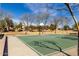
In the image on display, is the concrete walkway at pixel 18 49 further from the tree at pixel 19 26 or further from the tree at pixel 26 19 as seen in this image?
the tree at pixel 26 19

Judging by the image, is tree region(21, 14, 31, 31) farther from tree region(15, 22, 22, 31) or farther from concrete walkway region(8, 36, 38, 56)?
concrete walkway region(8, 36, 38, 56)

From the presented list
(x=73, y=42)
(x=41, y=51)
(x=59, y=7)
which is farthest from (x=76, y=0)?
(x=41, y=51)

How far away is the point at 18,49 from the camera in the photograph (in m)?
3.67

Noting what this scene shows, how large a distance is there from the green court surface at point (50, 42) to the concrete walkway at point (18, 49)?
78mm

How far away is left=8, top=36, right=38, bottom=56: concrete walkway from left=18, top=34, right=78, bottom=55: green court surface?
0.25ft

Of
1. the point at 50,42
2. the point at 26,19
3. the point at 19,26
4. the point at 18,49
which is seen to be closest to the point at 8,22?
the point at 19,26

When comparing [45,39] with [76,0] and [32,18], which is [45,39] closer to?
[32,18]

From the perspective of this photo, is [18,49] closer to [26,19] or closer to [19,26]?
[19,26]

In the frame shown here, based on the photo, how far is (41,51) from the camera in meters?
3.67

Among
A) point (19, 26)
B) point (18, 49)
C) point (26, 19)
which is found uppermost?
point (26, 19)

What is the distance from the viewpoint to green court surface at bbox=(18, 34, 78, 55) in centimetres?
371

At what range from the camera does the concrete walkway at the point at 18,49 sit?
12.0 ft

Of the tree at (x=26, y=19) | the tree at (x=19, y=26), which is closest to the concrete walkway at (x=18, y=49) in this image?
the tree at (x=19, y=26)

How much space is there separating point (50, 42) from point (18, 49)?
0.54 metres
